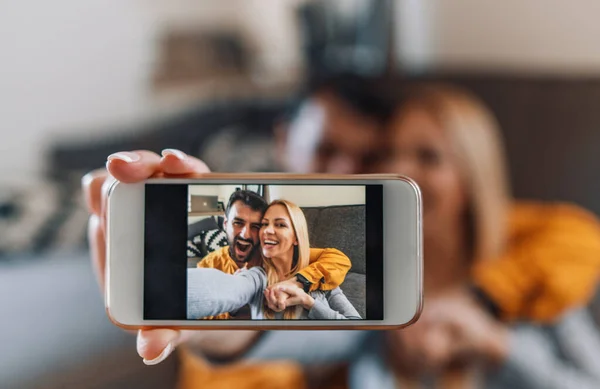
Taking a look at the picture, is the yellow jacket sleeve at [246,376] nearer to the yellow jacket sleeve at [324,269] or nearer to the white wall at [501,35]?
the yellow jacket sleeve at [324,269]

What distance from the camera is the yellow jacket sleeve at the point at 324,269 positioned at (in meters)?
0.33

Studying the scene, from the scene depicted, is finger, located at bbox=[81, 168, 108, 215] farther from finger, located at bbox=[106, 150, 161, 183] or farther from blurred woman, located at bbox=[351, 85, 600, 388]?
blurred woman, located at bbox=[351, 85, 600, 388]

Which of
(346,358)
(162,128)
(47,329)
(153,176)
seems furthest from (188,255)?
(162,128)

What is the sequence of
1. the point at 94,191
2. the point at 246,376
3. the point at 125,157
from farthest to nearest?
the point at 246,376, the point at 94,191, the point at 125,157

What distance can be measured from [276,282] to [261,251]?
22mm

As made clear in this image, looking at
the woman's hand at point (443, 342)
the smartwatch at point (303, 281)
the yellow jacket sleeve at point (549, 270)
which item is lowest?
the woman's hand at point (443, 342)

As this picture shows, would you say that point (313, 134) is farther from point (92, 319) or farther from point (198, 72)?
point (92, 319)

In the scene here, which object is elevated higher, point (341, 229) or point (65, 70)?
point (65, 70)

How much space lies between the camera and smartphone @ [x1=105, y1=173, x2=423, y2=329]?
1.07ft

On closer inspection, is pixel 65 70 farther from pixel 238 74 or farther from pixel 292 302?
pixel 292 302

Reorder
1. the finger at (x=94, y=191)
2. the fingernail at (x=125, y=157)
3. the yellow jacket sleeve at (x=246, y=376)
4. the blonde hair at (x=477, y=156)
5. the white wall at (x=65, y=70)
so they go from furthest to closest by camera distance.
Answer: the white wall at (x=65, y=70) → the blonde hair at (x=477, y=156) → the yellow jacket sleeve at (x=246, y=376) → the finger at (x=94, y=191) → the fingernail at (x=125, y=157)

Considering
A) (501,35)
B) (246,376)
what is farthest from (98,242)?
(501,35)

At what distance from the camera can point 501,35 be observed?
1.09 metres

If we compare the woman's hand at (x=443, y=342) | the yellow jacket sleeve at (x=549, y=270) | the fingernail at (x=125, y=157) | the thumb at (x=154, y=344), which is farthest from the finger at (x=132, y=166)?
the yellow jacket sleeve at (x=549, y=270)
